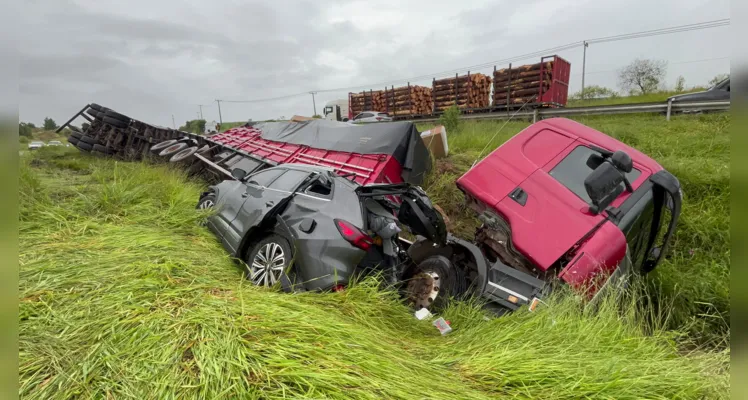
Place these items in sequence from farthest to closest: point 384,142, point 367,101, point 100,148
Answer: point 367,101 → point 100,148 → point 384,142

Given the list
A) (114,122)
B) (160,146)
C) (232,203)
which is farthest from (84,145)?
(232,203)

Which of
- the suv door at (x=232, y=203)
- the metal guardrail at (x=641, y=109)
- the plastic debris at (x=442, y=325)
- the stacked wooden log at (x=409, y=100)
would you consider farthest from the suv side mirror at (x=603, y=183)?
the stacked wooden log at (x=409, y=100)

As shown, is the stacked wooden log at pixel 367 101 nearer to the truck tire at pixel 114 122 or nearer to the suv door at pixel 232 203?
the truck tire at pixel 114 122

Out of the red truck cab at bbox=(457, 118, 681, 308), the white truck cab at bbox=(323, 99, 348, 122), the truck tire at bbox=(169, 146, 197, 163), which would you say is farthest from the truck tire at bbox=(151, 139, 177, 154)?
the white truck cab at bbox=(323, 99, 348, 122)

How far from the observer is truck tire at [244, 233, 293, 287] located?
11.7ft

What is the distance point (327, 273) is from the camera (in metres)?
3.30

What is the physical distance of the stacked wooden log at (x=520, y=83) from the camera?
46.0 feet

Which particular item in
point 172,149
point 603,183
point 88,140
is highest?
point 88,140

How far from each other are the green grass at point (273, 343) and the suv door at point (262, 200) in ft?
2.36

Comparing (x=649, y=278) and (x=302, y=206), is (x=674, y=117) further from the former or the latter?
(x=302, y=206)

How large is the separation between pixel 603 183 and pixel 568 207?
1.48 feet

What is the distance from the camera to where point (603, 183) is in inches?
133

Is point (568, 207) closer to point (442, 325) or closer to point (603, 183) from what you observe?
point (603, 183)

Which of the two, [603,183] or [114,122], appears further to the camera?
[114,122]
